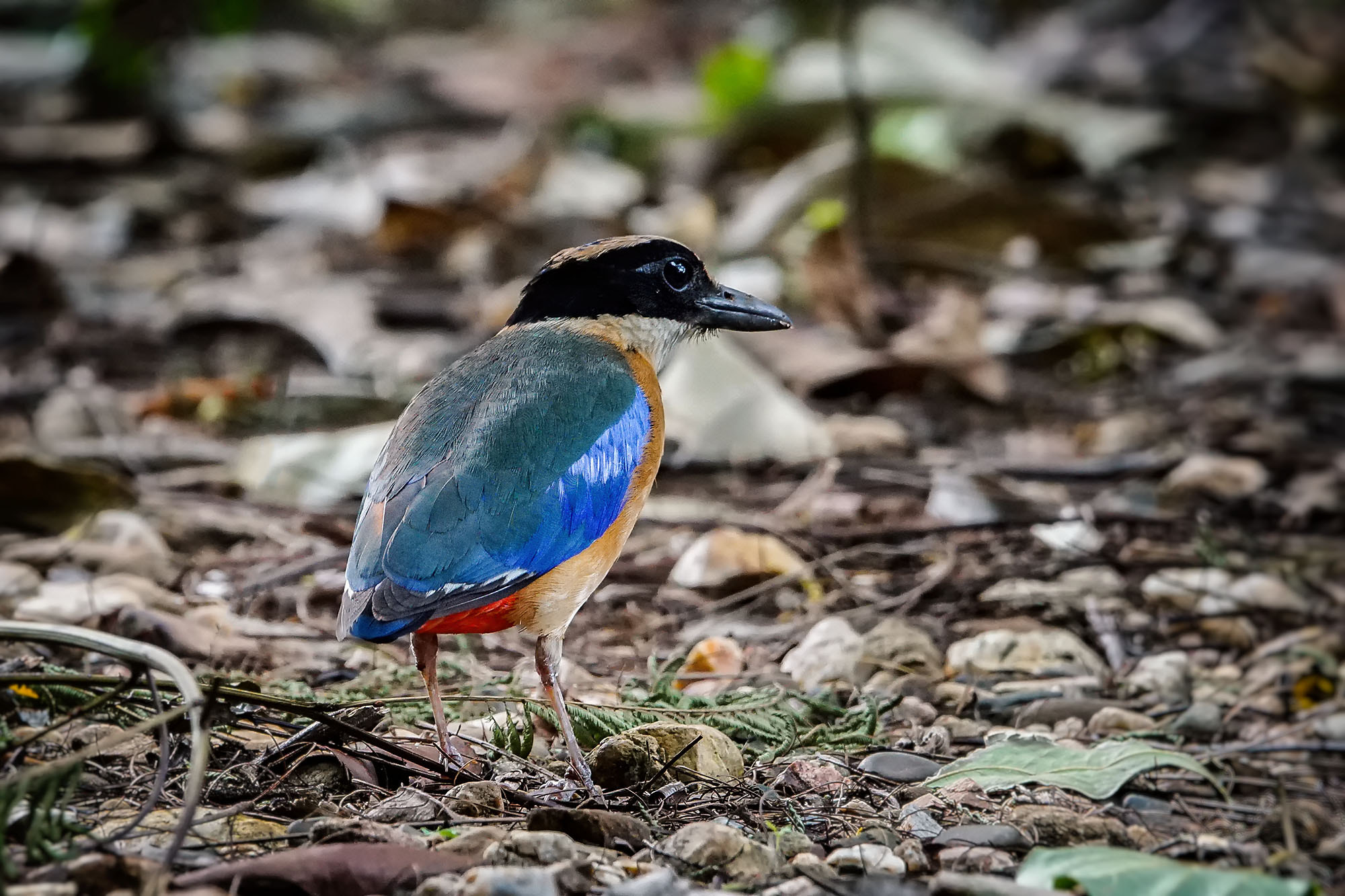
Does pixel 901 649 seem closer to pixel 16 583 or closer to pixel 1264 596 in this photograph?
pixel 1264 596

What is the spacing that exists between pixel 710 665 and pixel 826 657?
34 cm

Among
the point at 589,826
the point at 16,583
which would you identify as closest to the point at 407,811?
the point at 589,826

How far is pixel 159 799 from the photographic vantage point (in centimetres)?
312

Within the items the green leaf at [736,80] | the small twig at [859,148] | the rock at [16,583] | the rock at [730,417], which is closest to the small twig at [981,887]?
the rock at [16,583]

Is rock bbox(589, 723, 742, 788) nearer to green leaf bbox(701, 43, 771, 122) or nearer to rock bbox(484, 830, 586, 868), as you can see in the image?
rock bbox(484, 830, 586, 868)

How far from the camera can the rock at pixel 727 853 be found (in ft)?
9.68

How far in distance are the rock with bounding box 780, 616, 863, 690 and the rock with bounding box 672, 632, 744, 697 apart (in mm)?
151

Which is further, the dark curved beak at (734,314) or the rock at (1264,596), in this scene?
the rock at (1264,596)

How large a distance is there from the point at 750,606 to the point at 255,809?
2.26 metres

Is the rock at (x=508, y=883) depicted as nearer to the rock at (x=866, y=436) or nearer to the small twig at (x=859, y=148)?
the rock at (x=866, y=436)

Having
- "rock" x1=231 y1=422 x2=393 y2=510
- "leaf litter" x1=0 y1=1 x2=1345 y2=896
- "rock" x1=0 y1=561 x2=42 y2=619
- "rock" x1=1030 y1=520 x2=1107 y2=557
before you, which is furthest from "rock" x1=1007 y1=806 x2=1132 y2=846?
"rock" x1=231 y1=422 x2=393 y2=510

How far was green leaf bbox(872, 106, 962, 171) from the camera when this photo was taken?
31.9ft

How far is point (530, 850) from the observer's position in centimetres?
284

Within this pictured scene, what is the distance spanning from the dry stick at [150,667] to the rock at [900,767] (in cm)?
158
